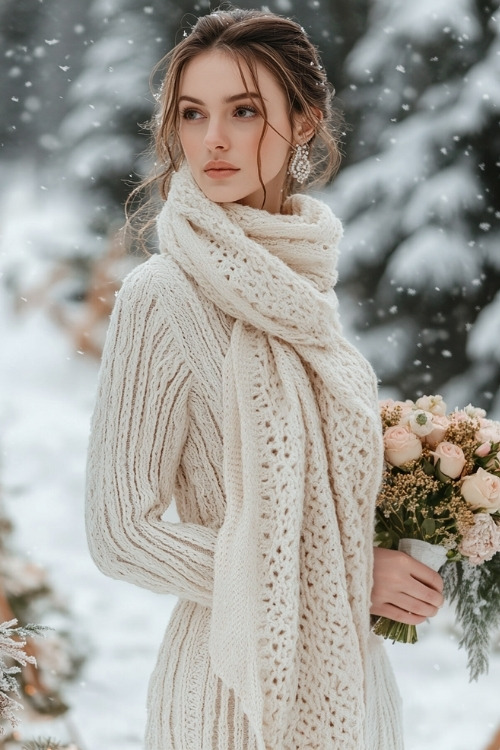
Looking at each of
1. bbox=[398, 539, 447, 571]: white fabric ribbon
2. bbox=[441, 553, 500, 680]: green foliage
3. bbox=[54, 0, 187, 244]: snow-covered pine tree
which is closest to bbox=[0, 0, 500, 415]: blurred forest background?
bbox=[54, 0, 187, 244]: snow-covered pine tree

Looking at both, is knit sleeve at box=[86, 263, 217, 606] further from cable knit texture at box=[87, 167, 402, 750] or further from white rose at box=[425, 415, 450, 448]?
white rose at box=[425, 415, 450, 448]

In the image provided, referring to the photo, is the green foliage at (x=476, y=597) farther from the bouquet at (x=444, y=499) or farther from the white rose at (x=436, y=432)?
the white rose at (x=436, y=432)

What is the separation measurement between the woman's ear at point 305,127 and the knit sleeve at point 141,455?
1.29 ft

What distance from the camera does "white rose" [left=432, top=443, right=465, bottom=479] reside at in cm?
135

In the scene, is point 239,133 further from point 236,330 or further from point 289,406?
point 289,406

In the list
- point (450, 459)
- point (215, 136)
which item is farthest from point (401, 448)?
point (215, 136)

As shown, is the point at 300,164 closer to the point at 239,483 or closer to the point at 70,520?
the point at 239,483

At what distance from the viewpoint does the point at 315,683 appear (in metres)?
1.18

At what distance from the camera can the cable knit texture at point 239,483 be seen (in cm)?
115

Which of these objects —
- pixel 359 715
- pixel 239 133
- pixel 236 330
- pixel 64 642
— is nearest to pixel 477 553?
pixel 359 715

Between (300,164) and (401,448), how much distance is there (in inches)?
20.0

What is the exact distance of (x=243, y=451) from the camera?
1.18 meters

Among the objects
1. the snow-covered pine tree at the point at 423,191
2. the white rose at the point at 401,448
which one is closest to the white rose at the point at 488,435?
the white rose at the point at 401,448

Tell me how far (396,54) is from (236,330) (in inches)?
69.8
